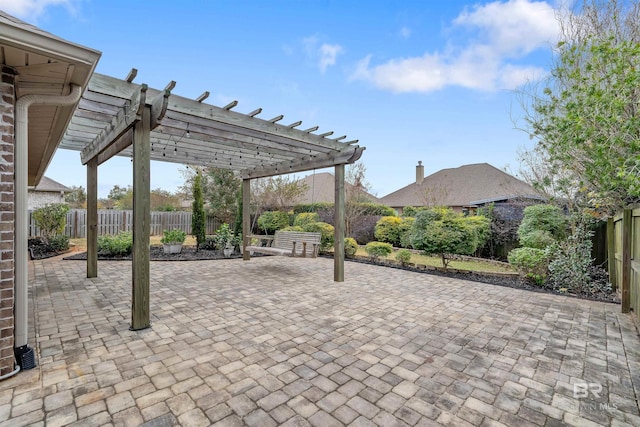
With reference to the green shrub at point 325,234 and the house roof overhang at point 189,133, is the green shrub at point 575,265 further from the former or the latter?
the green shrub at point 325,234

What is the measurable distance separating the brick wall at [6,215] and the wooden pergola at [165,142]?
0.79 meters

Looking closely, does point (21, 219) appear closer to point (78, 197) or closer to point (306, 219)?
point (306, 219)

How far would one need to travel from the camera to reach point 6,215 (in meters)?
2.06

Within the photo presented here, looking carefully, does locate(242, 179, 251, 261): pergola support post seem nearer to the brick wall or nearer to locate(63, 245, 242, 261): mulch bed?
locate(63, 245, 242, 261): mulch bed

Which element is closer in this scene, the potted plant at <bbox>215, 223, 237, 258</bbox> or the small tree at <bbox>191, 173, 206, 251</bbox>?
the potted plant at <bbox>215, 223, 237, 258</bbox>

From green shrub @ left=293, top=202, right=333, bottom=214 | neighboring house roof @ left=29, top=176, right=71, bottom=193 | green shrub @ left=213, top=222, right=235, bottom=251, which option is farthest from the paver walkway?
neighboring house roof @ left=29, top=176, right=71, bottom=193

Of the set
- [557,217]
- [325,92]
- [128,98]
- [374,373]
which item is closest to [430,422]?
[374,373]

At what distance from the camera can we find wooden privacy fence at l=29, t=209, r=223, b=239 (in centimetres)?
1138

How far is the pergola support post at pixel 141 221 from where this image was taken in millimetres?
3068

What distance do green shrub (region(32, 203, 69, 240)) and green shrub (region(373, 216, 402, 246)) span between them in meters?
10.0

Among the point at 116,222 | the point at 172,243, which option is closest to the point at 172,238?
the point at 172,243

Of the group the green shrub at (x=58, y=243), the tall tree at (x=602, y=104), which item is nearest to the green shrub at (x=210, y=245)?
the green shrub at (x=58, y=243)

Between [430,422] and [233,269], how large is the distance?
5270 mm

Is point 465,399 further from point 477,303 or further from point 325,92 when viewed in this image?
point 325,92
